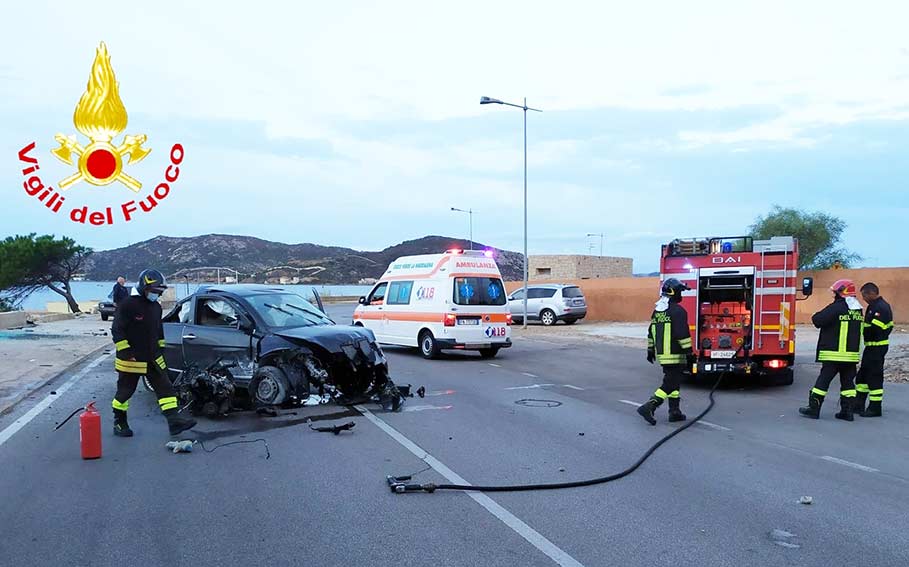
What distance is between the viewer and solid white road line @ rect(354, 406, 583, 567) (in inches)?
177

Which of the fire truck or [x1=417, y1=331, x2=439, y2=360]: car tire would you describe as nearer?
the fire truck

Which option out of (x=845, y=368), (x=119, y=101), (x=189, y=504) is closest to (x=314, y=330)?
(x=189, y=504)

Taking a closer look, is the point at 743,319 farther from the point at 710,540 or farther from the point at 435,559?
the point at 435,559

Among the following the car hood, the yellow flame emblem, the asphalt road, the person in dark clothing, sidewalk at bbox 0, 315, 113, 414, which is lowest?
sidewalk at bbox 0, 315, 113, 414

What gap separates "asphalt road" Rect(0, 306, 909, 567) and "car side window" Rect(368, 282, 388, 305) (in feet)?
29.2

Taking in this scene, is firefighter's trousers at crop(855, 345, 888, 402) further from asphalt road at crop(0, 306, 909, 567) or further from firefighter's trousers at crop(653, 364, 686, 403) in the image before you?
firefighter's trousers at crop(653, 364, 686, 403)

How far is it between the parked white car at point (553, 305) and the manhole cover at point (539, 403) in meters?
19.2

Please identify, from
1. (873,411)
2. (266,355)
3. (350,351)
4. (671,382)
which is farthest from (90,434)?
(873,411)

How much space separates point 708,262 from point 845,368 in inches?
142

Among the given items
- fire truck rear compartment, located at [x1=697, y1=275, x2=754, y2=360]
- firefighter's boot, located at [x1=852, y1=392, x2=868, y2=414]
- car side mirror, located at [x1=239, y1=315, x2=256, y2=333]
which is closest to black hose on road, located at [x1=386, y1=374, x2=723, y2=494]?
car side mirror, located at [x1=239, y1=315, x2=256, y2=333]

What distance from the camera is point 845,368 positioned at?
922 cm

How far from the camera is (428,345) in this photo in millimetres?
16906

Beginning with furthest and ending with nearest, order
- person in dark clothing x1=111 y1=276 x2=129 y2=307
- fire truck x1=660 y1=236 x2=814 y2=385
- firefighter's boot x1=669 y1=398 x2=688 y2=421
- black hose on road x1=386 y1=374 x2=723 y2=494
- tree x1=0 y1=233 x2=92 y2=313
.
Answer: tree x1=0 y1=233 x2=92 y2=313 < person in dark clothing x1=111 y1=276 x2=129 y2=307 < fire truck x1=660 y1=236 x2=814 y2=385 < firefighter's boot x1=669 y1=398 x2=688 y2=421 < black hose on road x1=386 y1=374 x2=723 y2=494

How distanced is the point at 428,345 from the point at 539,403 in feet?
21.9
